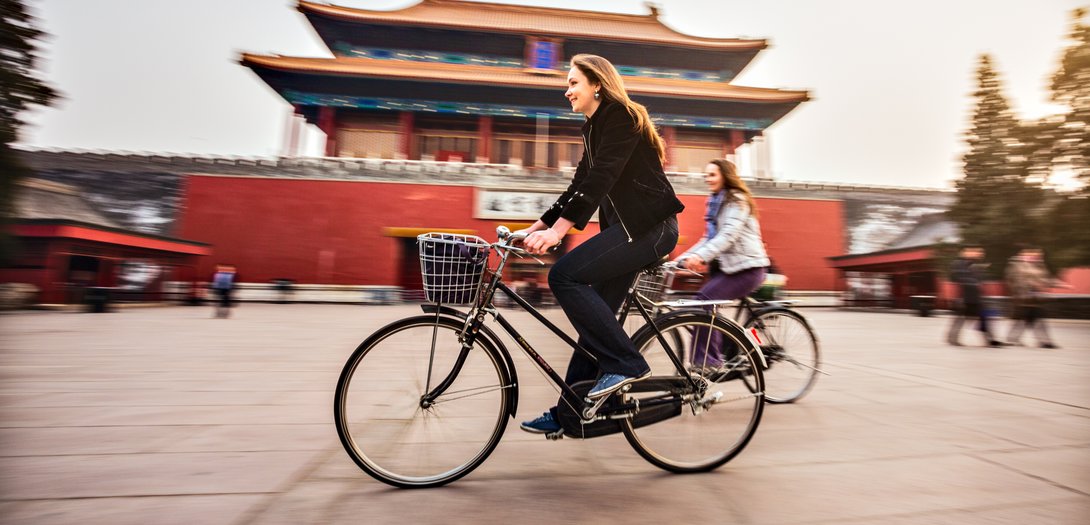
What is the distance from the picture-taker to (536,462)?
204 cm

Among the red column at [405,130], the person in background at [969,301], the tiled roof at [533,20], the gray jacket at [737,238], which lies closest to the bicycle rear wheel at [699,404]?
the gray jacket at [737,238]

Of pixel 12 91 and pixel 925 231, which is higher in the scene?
pixel 925 231

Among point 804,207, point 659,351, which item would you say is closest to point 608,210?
point 659,351

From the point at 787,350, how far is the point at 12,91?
3.52 metres

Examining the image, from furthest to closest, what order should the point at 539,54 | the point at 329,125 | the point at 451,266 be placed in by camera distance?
the point at 539,54, the point at 329,125, the point at 451,266

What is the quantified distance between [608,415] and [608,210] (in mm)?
743

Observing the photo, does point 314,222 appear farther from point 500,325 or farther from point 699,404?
point 699,404

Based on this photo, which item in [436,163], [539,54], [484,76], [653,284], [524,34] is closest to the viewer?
[653,284]

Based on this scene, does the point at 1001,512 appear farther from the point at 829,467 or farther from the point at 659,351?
the point at 659,351

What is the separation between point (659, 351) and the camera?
198 centimetres

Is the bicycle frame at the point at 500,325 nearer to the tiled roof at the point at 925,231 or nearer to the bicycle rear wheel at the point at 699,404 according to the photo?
the bicycle rear wheel at the point at 699,404

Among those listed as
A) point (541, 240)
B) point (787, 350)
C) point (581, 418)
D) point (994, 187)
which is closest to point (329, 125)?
point (994, 187)

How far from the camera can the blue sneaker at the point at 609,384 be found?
180 cm

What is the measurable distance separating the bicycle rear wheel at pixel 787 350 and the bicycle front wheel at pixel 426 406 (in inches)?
74.8
